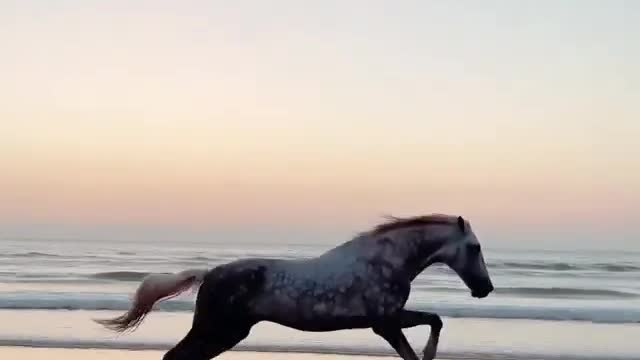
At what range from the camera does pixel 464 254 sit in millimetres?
5590

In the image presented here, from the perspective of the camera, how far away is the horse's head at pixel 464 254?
559 centimetres

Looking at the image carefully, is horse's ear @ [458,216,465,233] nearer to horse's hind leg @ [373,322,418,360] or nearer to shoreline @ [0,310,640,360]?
horse's hind leg @ [373,322,418,360]

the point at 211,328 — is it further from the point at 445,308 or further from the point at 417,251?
the point at 445,308

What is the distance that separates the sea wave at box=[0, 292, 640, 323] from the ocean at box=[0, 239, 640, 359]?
0.02 meters

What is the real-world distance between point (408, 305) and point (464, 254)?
45.5ft

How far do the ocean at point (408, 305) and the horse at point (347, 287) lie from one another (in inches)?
14.8

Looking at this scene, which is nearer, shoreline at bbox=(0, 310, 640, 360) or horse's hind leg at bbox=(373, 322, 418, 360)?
horse's hind leg at bbox=(373, 322, 418, 360)

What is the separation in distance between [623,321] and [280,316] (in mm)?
11707

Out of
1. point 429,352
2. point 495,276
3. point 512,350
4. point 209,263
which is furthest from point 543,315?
point 209,263

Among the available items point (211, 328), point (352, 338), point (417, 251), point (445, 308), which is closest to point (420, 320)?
point (417, 251)

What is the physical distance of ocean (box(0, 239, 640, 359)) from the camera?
1191cm

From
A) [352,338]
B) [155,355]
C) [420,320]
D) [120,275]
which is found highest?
[420,320]

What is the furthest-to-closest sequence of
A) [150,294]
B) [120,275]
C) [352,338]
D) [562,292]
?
[120,275] < [562,292] < [352,338] < [150,294]

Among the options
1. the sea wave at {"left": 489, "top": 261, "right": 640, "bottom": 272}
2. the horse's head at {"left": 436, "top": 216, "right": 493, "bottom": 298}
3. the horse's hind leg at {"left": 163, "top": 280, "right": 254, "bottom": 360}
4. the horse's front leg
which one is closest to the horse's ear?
the horse's head at {"left": 436, "top": 216, "right": 493, "bottom": 298}
